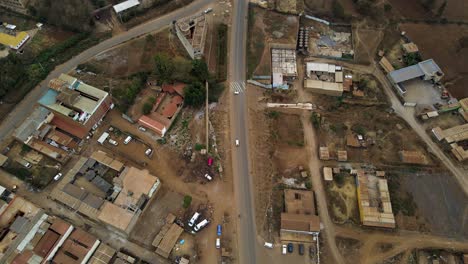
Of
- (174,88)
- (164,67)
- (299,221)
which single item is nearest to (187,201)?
(299,221)

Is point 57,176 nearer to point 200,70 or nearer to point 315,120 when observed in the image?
point 200,70

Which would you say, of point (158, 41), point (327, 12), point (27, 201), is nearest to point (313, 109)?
point (327, 12)

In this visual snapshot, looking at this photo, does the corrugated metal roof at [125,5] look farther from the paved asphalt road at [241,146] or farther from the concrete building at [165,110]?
the concrete building at [165,110]

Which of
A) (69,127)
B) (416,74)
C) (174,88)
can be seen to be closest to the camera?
(69,127)

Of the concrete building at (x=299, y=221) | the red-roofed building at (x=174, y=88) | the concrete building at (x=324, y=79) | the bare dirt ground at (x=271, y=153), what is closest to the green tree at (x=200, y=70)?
the red-roofed building at (x=174, y=88)

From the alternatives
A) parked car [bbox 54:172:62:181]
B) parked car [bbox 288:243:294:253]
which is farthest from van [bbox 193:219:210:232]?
parked car [bbox 54:172:62:181]

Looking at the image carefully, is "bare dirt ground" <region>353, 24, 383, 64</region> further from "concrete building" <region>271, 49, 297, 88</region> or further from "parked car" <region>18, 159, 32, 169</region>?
"parked car" <region>18, 159, 32, 169</region>
